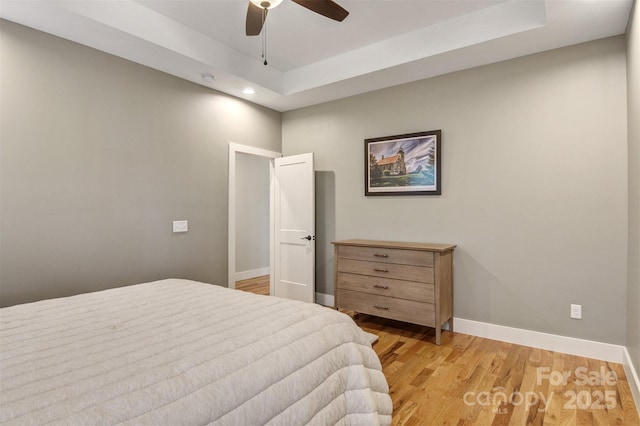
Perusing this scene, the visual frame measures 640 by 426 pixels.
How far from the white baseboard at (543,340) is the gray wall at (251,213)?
3721mm

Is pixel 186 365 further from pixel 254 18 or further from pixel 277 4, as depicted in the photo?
pixel 254 18

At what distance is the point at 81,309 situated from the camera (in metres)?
1.83

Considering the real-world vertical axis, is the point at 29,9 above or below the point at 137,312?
above

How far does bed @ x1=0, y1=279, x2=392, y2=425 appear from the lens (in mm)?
974

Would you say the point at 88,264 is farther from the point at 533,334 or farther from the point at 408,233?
the point at 533,334

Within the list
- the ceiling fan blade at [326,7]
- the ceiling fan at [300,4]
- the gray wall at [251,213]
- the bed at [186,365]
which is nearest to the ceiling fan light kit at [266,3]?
the ceiling fan at [300,4]

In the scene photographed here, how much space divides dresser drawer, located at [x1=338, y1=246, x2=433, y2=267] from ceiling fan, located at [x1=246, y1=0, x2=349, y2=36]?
200 cm

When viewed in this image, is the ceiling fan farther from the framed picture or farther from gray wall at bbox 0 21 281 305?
the framed picture

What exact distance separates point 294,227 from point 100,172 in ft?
6.98

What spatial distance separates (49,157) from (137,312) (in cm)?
163

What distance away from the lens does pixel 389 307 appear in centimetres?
321

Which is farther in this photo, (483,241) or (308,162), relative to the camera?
(308,162)

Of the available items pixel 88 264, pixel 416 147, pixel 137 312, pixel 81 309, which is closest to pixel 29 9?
pixel 88 264

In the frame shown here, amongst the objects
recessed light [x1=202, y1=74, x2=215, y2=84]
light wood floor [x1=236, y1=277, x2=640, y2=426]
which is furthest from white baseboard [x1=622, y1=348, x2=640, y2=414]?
recessed light [x1=202, y1=74, x2=215, y2=84]
